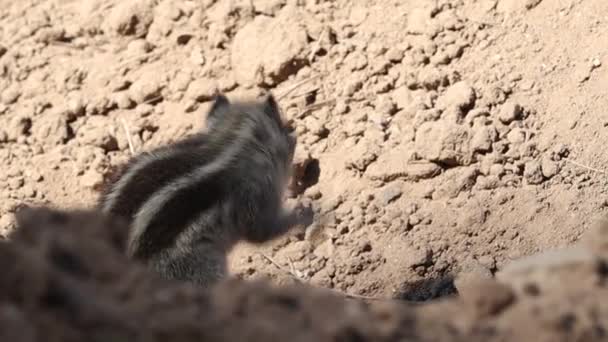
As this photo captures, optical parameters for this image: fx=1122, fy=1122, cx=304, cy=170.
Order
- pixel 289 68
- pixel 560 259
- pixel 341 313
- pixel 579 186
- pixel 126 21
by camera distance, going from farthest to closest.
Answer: pixel 126 21, pixel 289 68, pixel 579 186, pixel 560 259, pixel 341 313

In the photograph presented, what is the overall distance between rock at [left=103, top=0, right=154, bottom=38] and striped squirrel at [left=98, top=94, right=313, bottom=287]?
115 cm

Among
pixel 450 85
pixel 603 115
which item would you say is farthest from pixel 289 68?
pixel 603 115

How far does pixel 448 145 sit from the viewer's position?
5.06 m

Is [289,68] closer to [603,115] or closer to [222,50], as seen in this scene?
[222,50]

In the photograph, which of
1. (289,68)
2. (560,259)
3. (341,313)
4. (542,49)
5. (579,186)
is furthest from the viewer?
(289,68)

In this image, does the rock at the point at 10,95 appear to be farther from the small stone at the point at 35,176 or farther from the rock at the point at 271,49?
the rock at the point at 271,49

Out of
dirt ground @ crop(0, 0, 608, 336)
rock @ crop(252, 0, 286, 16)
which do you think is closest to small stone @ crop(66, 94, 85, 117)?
dirt ground @ crop(0, 0, 608, 336)

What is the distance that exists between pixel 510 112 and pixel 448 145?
1.04 feet

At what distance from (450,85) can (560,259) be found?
2.96 m

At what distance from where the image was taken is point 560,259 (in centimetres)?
243

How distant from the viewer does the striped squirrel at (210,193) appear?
440 centimetres

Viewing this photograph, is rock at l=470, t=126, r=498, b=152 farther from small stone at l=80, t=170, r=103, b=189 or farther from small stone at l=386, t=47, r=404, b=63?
small stone at l=80, t=170, r=103, b=189

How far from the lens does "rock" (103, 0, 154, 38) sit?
6.08 meters

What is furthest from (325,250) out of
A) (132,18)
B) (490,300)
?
(490,300)
